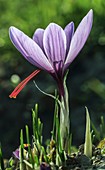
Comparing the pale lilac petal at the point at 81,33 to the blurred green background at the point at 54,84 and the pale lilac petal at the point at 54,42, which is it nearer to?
the pale lilac petal at the point at 54,42

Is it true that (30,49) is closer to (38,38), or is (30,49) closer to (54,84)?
(38,38)

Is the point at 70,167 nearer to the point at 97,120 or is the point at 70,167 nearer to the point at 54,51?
the point at 54,51

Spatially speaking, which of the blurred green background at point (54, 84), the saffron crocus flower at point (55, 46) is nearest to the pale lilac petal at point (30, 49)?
the saffron crocus flower at point (55, 46)

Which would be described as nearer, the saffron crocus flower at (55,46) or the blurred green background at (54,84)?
the saffron crocus flower at (55,46)

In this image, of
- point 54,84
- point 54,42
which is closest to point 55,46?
point 54,42

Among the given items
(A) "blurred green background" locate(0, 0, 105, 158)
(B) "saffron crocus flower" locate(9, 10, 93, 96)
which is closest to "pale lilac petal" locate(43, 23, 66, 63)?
(B) "saffron crocus flower" locate(9, 10, 93, 96)
